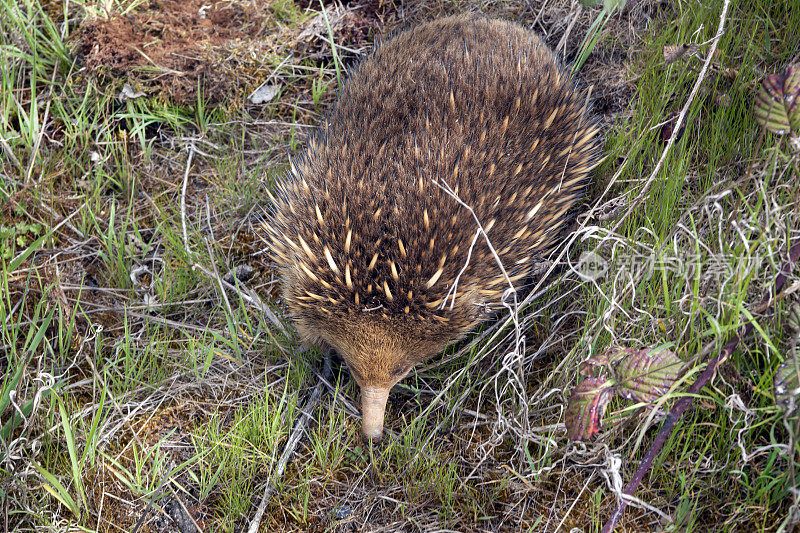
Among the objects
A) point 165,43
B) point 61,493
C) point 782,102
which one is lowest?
point 61,493

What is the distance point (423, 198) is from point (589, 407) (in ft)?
2.33

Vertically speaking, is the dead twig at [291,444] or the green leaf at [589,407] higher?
the green leaf at [589,407]

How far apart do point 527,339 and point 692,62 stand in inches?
44.3

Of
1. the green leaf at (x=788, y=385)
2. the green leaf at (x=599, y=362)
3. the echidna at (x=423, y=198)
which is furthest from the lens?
the echidna at (x=423, y=198)

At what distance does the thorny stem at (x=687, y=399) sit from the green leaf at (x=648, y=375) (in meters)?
0.06

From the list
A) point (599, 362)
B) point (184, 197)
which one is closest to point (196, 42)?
point (184, 197)

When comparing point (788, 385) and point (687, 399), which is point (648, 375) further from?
point (788, 385)

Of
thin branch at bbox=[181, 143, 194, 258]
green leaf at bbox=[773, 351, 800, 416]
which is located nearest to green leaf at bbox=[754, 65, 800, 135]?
green leaf at bbox=[773, 351, 800, 416]

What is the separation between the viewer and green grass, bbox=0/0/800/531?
1646mm

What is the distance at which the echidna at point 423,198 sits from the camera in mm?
1789

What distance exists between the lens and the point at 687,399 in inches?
60.9

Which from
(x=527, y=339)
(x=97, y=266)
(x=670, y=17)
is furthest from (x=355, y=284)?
(x=670, y=17)
